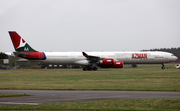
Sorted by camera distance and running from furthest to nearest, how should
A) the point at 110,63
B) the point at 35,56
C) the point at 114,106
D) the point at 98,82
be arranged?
the point at 35,56 → the point at 110,63 → the point at 98,82 → the point at 114,106

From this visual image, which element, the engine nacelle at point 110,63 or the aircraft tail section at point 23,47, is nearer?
the engine nacelle at point 110,63

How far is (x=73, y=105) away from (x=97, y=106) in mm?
1176

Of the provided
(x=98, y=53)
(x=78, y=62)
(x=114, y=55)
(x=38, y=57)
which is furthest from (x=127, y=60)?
(x=38, y=57)

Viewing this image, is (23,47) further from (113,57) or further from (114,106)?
(114,106)

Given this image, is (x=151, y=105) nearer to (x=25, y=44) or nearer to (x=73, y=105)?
(x=73, y=105)

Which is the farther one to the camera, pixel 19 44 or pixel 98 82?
pixel 19 44

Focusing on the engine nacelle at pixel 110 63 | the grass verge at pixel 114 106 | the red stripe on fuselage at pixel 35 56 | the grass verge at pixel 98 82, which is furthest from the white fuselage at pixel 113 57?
the grass verge at pixel 114 106

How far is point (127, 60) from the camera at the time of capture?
2109 inches

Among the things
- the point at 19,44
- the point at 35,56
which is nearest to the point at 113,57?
the point at 35,56

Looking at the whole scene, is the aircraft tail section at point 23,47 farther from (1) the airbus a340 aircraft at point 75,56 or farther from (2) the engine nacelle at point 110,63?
(2) the engine nacelle at point 110,63

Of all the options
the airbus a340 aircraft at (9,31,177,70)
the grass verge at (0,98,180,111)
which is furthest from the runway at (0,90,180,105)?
the airbus a340 aircraft at (9,31,177,70)

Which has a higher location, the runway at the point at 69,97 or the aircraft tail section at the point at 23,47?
the aircraft tail section at the point at 23,47

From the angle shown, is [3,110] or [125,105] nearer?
[3,110]

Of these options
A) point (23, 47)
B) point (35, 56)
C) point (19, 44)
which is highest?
point (19, 44)
